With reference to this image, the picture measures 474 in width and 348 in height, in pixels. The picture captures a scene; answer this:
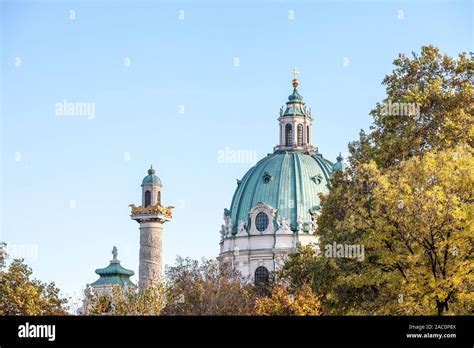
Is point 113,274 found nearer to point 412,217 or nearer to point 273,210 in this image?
point 273,210

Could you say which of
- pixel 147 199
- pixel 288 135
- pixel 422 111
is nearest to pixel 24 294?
pixel 422 111

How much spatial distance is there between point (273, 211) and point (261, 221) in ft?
6.02

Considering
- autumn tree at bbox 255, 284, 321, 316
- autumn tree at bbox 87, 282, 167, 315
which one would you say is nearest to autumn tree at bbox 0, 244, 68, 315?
autumn tree at bbox 87, 282, 167, 315

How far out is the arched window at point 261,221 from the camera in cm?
13850

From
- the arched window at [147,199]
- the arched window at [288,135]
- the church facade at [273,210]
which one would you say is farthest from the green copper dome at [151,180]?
the arched window at [288,135]

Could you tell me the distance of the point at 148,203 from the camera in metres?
108

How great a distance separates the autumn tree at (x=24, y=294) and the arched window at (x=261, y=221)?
6596 centimetres

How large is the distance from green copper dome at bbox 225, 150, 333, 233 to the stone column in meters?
38.0

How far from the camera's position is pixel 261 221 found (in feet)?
455

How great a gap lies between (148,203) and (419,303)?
68390mm
